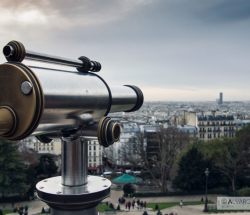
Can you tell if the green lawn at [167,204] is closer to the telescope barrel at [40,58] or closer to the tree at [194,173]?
the tree at [194,173]

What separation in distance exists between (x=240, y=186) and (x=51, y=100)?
119ft

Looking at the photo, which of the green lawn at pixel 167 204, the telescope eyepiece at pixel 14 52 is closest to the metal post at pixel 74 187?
the telescope eyepiece at pixel 14 52

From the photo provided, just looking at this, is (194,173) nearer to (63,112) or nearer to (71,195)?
(71,195)

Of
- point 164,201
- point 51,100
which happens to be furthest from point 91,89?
point 164,201

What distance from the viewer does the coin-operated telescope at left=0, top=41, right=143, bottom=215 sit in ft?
8.91

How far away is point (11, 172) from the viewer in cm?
3253

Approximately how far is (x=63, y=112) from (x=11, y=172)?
3095cm

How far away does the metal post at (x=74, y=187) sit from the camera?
3238 millimetres

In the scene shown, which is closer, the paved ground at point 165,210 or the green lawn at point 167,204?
the paved ground at point 165,210

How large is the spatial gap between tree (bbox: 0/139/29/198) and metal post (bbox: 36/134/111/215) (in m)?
29.9

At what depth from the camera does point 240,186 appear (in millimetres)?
36812

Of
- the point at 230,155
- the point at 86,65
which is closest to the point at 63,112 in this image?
the point at 86,65

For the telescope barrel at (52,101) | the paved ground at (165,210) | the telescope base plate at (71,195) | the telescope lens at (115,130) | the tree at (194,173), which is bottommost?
the paved ground at (165,210)

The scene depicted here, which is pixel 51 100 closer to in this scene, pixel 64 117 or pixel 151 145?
pixel 64 117
